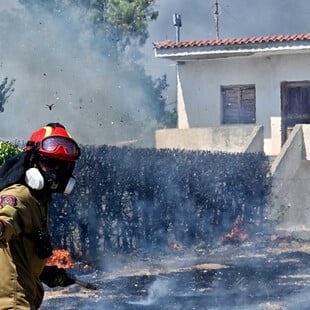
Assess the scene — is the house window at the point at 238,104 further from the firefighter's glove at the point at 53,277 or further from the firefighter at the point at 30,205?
the firefighter at the point at 30,205

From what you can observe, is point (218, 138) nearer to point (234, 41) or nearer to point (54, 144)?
point (234, 41)

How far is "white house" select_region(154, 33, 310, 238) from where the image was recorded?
17625mm

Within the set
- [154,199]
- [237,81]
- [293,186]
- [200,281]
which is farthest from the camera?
[237,81]

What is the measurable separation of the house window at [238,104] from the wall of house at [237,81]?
0.20 m

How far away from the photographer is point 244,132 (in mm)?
18703

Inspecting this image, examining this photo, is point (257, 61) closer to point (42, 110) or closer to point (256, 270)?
point (256, 270)

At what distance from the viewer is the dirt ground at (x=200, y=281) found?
8844 mm

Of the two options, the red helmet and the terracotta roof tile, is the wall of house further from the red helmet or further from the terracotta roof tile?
the red helmet

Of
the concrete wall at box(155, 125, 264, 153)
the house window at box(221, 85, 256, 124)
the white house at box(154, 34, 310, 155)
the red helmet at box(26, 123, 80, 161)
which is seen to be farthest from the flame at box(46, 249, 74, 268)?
the house window at box(221, 85, 256, 124)

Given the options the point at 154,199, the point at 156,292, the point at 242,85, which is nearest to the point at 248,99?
the point at 242,85

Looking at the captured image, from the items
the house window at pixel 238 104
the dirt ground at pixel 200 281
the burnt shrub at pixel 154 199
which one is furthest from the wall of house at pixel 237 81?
the dirt ground at pixel 200 281

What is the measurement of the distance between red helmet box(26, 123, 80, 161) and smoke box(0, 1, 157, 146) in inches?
1295

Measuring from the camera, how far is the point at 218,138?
1897cm

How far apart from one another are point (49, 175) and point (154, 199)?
848cm
